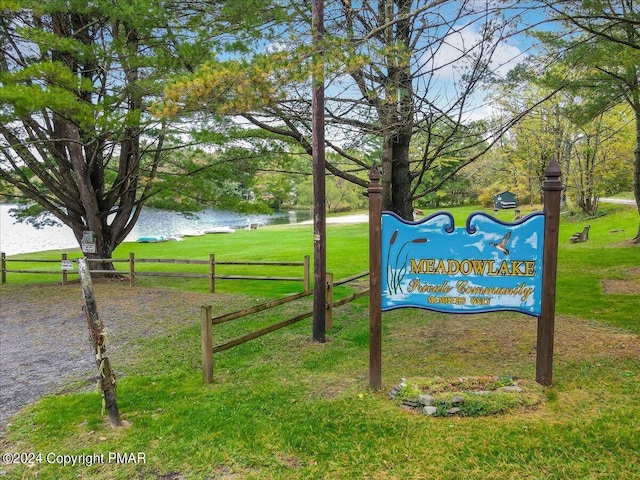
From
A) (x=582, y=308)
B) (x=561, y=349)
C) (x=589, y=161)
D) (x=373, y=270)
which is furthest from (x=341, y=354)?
(x=589, y=161)

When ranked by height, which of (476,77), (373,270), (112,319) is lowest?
(112,319)

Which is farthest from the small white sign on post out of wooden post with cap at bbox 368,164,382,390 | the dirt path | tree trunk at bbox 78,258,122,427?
wooden post with cap at bbox 368,164,382,390

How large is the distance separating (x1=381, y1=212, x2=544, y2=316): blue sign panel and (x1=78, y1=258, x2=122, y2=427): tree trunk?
106 inches

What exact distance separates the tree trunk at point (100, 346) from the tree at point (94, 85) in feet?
15.9

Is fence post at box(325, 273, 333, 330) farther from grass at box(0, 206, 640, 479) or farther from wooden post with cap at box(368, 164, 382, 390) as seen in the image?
wooden post with cap at box(368, 164, 382, 390)

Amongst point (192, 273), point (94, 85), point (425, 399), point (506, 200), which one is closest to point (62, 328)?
point (192, 273)

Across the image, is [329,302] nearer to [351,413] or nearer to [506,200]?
[351,413]

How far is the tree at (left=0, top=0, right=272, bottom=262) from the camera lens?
7598 mm

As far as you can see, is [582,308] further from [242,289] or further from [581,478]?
[242,289]

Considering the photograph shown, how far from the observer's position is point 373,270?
437 centimetres

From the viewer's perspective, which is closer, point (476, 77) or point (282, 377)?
point (282, 377)

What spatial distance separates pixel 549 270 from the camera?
166 inches

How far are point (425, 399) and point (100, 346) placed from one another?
299 centimetres

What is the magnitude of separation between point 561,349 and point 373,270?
3.12m
